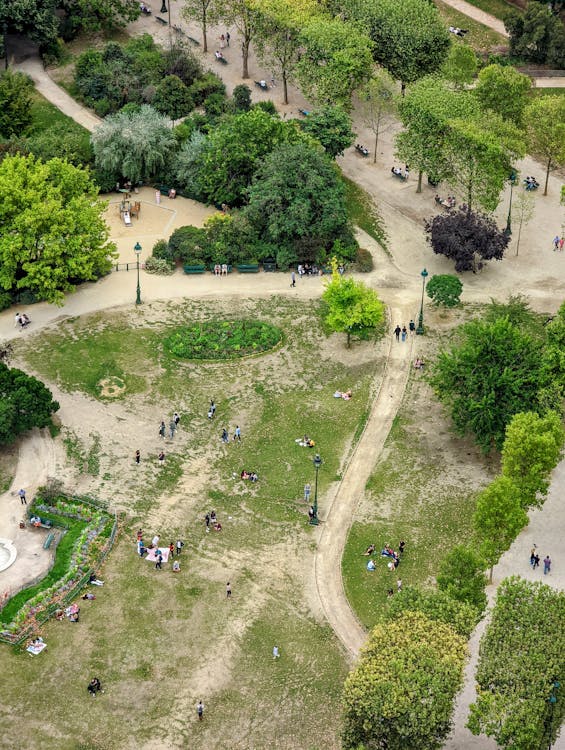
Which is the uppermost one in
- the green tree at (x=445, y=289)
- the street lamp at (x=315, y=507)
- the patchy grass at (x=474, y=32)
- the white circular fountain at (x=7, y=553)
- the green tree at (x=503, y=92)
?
the green tree at (x=503, y=92)

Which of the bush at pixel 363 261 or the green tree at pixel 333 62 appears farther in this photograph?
the green tree at pixel 333 62

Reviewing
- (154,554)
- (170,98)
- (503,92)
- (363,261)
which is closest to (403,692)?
(154,554)

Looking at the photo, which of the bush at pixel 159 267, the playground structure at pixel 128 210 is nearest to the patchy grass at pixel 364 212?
the bush at pixel 159 267

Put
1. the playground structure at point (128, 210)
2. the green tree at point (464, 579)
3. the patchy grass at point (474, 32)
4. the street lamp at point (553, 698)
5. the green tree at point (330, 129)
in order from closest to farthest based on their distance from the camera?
1. the street lamp at point (553, 698)
2. the green tree at point (464, 579)
3. the playground structure at point (128, 210)
4. the green tree at point (330, 129)
5. the patchy grass at point (474, 32)

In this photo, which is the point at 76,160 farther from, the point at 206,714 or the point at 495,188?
the point at 206,714

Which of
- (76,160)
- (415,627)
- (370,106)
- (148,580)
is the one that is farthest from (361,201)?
(415,627)

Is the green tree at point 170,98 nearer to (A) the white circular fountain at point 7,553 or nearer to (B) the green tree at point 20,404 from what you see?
(B) the green tree at point 20,404

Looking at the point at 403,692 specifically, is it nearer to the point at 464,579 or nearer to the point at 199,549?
the point at 464,579

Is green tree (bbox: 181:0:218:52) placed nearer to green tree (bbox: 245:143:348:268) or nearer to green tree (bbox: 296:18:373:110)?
green tree (bbox: 296:18:373:110)
